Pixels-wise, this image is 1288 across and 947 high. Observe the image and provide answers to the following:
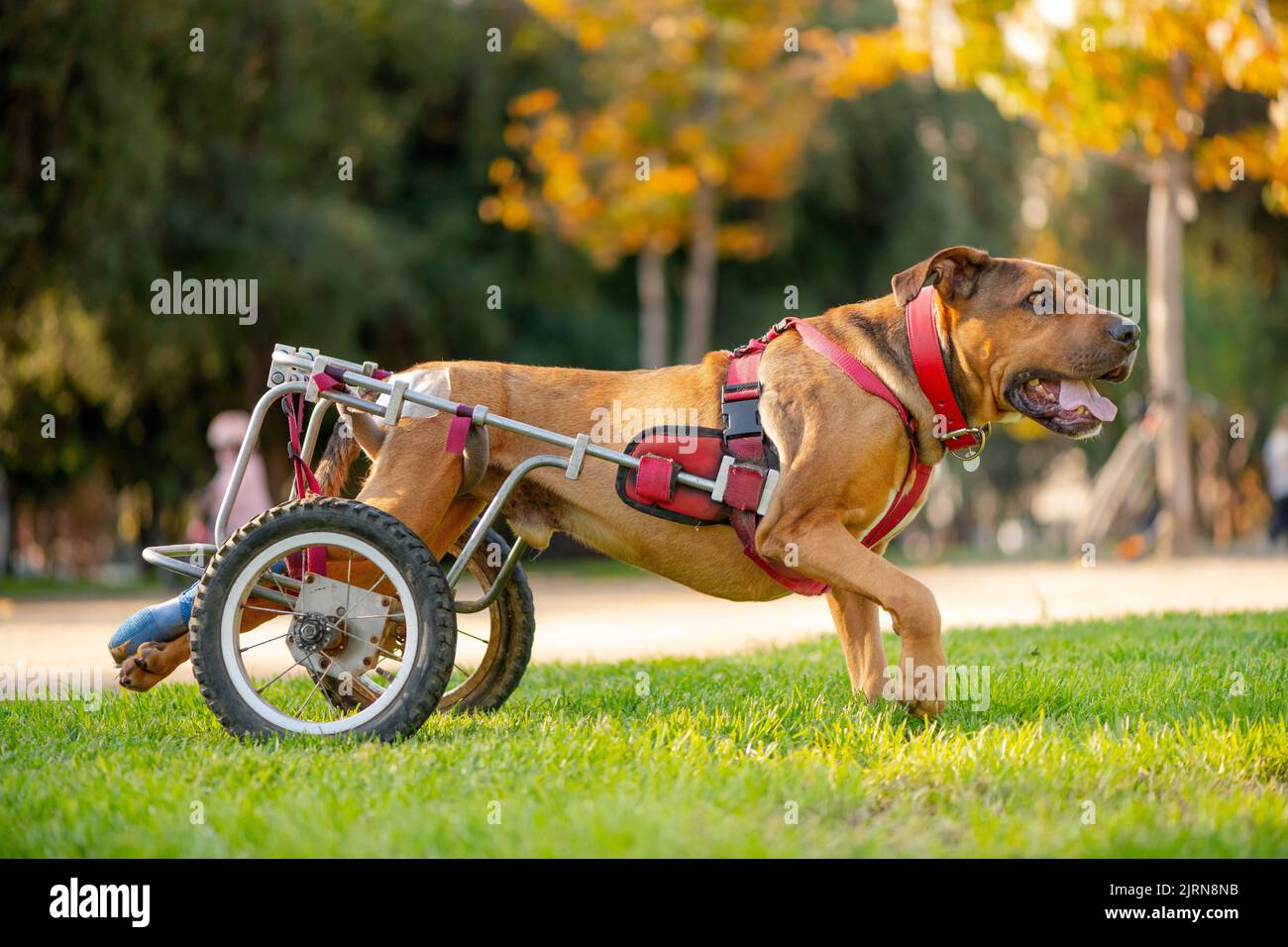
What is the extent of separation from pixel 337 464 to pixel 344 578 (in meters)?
0.78

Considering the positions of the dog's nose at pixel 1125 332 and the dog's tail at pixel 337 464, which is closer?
the dog's nose at pixel 1125 332

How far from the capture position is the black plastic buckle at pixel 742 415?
5293 millimetres

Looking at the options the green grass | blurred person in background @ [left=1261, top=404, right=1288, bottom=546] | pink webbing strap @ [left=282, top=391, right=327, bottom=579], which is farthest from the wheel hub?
blurred person in background @ [left=1261, top=404, right=1288, bottom=546]

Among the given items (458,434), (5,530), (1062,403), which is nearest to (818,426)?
(1062,403)

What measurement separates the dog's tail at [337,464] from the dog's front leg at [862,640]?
7.09 feet

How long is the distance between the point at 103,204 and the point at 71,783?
1377 centimetres

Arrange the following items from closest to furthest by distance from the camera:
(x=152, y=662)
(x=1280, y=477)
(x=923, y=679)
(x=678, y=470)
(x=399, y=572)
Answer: (x=399, y=572), (x=923, y=679), (x=678, y=470), (x=152, y=662), (x=1280, y=477)

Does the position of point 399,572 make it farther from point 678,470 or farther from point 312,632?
point 678,470

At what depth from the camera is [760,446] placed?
5.28 meters

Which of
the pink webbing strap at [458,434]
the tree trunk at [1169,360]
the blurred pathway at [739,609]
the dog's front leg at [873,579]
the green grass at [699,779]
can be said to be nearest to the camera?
the green grass at [699,779]

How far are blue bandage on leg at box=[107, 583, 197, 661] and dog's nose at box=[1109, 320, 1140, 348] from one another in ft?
12.2

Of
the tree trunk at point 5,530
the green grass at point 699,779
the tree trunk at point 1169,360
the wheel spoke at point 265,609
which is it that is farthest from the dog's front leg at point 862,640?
the tree trunk at point 5,530

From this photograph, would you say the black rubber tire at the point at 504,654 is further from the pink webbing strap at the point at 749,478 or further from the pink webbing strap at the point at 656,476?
the pink webbing strap at the point at 749,478

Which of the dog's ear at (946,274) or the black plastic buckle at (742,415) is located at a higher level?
the dog's ear at (946,274)
